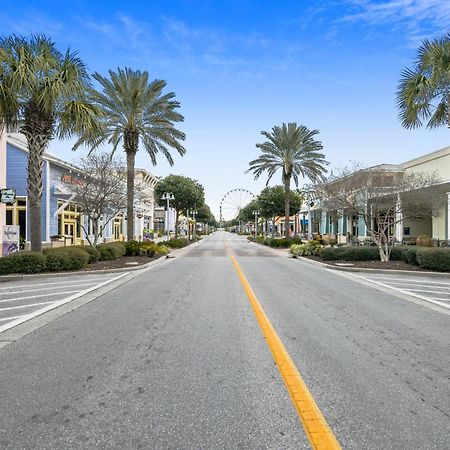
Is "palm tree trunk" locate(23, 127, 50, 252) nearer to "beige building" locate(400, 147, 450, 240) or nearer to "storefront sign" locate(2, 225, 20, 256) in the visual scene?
"storefront sign" locate(2, 225, 20, 256)

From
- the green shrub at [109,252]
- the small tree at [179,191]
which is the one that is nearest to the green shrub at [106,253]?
the green shrub at [109,252]

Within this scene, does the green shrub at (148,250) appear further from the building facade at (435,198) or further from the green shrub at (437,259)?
the green shrub at (437,259)

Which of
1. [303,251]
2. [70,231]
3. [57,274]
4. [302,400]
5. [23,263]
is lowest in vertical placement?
[302,400]

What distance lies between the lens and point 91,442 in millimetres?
3133

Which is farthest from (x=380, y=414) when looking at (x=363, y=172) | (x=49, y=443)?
(x=363, y=172)

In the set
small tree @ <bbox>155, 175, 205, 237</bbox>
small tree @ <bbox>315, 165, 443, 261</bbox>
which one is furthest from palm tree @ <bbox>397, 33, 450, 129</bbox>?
small tree @ <bbox>155, 175, 205, 237</bbox>

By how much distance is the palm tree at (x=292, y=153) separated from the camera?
34594mm

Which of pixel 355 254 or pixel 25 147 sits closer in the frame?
pixel 355 254

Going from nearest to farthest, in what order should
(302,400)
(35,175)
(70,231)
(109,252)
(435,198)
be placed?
(302,400) → (35,175) → (109,252) → (435,198) → (70,231)

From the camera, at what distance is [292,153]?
3522 centimetres

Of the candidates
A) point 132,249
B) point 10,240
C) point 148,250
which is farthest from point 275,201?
point 10,240

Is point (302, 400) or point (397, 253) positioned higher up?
point (397, 253)

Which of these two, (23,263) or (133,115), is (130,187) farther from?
(23,263)

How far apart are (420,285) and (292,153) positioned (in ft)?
78.2
